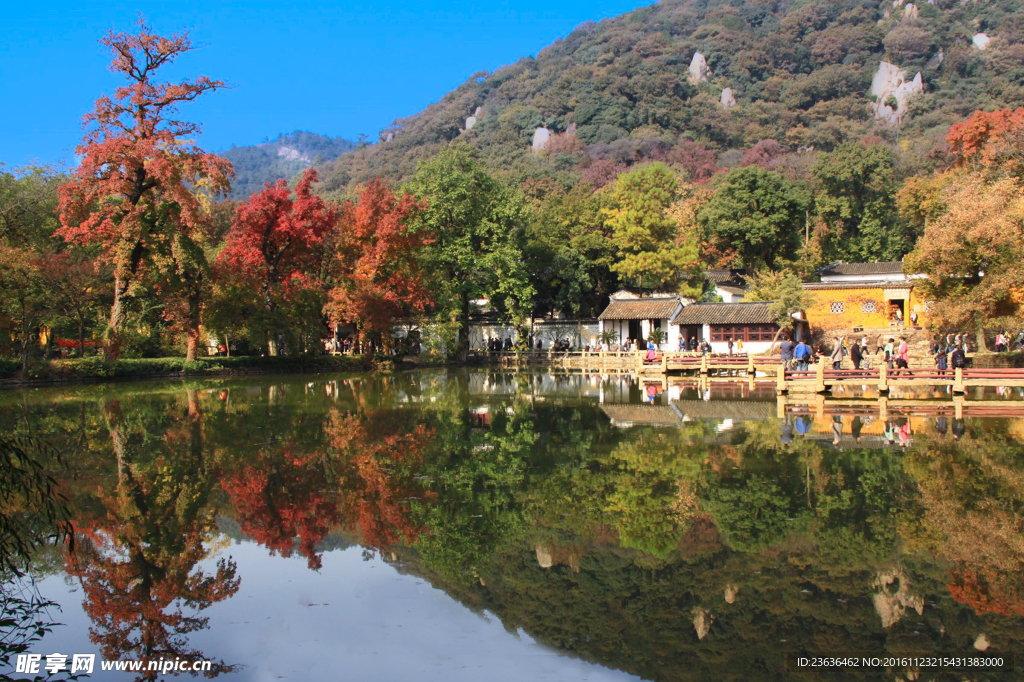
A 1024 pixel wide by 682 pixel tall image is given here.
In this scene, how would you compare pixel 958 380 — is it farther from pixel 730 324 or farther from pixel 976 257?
pixel 730 324

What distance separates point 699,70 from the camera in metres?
124

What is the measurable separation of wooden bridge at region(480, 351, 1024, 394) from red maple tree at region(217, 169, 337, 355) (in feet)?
39.1

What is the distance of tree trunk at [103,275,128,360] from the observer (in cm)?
3053

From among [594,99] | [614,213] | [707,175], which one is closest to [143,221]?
[614,213]

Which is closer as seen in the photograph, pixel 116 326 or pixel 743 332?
pixel 116 326

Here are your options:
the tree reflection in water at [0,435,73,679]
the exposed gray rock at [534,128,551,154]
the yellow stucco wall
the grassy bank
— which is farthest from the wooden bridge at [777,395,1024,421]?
the exposed gray rock at [534,128,551,154]

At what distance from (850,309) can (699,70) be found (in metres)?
95.0

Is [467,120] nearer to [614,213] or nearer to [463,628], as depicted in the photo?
[614,213]

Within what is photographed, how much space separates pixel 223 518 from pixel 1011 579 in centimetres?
833

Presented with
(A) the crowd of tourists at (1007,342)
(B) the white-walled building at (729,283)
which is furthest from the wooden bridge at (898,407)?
(B) the white-walled building at (729,283)

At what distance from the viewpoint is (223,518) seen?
364 inches

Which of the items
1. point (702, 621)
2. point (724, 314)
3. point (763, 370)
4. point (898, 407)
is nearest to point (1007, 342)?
point (763, 370)

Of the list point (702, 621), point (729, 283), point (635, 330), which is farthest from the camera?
point (729, 283)

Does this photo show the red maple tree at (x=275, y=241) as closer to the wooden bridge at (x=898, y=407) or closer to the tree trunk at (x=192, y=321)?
the tree trunk at (x=192, y=321)
